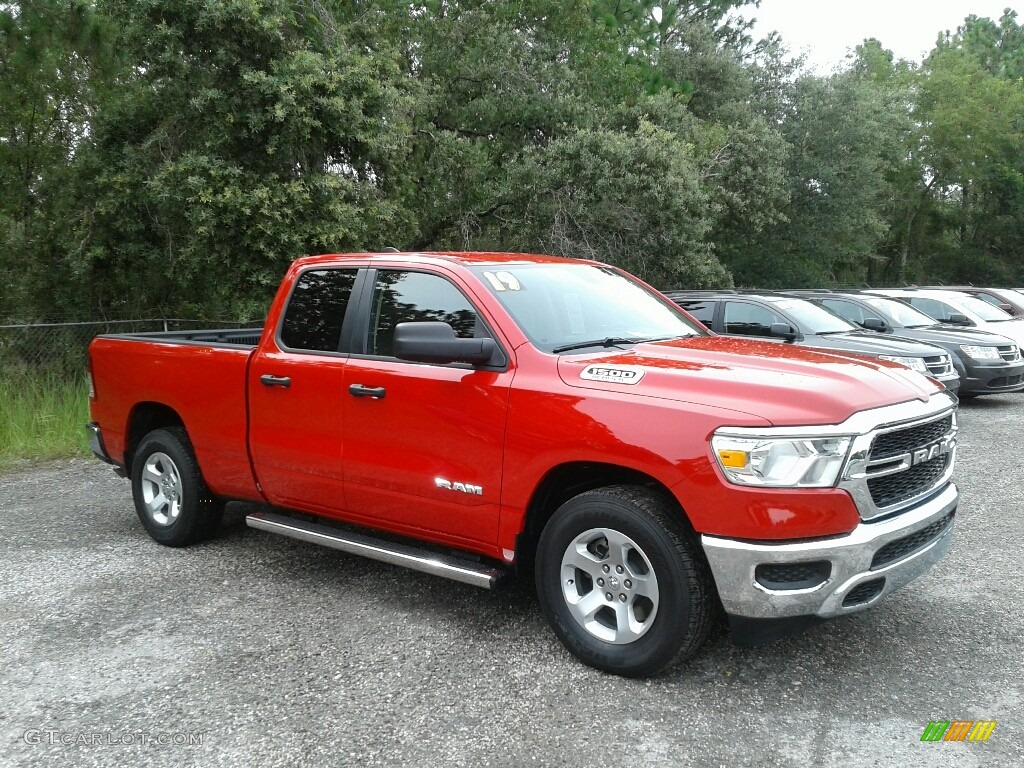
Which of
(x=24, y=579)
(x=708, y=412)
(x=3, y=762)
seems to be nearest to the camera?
(x=3, y=762)

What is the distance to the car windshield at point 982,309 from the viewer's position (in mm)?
15625

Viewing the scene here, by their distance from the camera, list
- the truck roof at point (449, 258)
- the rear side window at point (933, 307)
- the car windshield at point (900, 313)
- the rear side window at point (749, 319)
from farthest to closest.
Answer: the rear side window at point (933, 307) → the car windshield at point (900, 313) → the rear side window at point (749, 319) → the truck roof at point (449, 258)

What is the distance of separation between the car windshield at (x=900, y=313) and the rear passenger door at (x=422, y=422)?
1031 centimetres

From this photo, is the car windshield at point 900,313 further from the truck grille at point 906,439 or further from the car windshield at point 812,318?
the truck grille at point 906,439

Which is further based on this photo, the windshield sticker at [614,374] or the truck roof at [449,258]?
the truck roof at [449,258]

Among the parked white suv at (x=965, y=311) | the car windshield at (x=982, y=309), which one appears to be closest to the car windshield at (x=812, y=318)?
the parked white suv at (x=965, y=311)

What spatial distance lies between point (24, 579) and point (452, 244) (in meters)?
14.1

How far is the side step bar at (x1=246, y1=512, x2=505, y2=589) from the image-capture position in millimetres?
4219

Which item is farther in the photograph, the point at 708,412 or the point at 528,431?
the point at 528,431

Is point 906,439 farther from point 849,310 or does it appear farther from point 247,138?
point 247,138

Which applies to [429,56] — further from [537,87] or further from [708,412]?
[708,412]

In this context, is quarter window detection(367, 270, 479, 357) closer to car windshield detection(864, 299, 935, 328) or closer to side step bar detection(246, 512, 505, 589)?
side step bar detection(246, 512, 505, 589)

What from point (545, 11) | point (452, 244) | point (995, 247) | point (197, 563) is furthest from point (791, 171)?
point (197, 563)

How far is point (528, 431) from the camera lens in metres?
4.07
